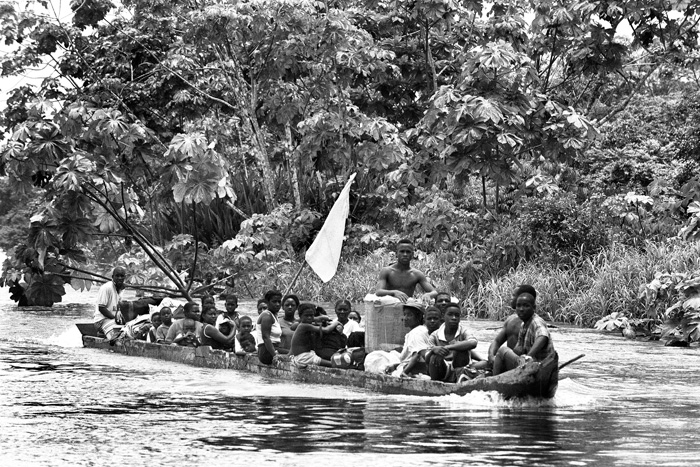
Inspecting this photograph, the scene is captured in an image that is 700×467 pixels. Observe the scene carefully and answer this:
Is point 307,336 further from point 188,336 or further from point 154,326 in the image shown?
point 154,326

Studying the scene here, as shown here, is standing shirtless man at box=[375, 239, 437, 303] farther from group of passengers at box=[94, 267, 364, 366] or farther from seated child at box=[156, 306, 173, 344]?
seated child at box=[156, 306, 173, 344]

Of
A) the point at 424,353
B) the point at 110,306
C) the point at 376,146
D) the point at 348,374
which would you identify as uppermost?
the point at 376,146

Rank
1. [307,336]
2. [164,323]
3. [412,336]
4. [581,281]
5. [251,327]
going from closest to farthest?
1. [412,336]
2. [307,336]
3. [251,327]
4. [164,323]
5. [581,281]

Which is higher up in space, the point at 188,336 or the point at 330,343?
the point at 188,336

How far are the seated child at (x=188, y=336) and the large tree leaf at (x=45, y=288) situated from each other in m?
6.55

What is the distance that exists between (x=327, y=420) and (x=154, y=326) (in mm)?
7370

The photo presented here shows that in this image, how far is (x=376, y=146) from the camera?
23812 millimetres

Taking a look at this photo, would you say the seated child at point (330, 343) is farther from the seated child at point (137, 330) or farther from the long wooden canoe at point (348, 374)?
the seated child at point (137, 330)

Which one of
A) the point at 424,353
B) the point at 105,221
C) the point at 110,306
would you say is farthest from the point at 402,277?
the point at 105,221

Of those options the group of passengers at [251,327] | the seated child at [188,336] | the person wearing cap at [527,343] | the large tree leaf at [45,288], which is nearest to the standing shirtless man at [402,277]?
the group of passengers at [251,327]

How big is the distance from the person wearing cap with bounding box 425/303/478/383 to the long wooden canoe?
0.26 meters

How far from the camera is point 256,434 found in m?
10.2

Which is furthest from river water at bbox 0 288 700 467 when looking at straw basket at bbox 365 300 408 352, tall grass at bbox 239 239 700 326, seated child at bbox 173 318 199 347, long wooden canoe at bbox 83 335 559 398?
tall grass at bbox 239 239 700 326

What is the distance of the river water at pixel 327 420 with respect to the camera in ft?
30.3
